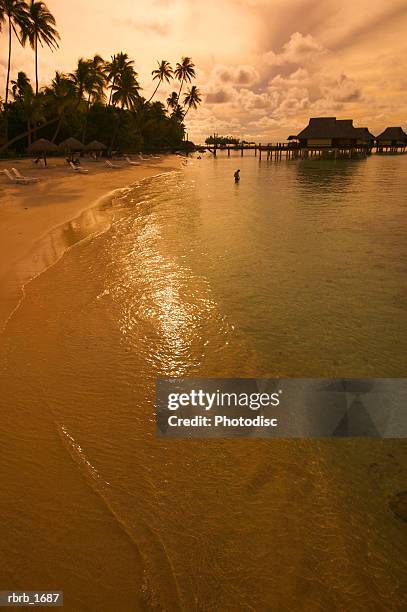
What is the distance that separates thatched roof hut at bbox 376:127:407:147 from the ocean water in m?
88.7

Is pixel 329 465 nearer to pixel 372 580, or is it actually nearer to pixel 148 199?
pixel 372 580

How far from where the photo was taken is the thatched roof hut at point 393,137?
81512mm

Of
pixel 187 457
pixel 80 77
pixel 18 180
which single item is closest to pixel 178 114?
pixel 80 77

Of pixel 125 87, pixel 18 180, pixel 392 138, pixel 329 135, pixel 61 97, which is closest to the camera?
pixel 18 180

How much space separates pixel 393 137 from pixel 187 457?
318 ft

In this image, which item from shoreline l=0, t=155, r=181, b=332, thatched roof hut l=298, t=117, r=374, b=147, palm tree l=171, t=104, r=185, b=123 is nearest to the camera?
shoreline l=0, t=155, r=181, b=332

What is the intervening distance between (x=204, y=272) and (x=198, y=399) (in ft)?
17.2

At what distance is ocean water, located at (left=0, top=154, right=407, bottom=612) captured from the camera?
273 cm

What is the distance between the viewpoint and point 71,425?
13.7 feet

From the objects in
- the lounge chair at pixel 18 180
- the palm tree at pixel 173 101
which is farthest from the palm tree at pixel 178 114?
the lounge chair at pixel 18 180

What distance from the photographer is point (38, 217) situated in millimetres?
14734

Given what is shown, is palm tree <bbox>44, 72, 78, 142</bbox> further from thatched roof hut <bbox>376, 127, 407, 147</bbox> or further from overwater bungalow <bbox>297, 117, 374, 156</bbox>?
thatched roof hut <bbox>376, 127, 407, 147</bbox>

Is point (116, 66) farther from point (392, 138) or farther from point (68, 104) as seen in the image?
point (392, 138)

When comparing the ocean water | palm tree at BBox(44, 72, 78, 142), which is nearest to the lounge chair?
the ocean water
